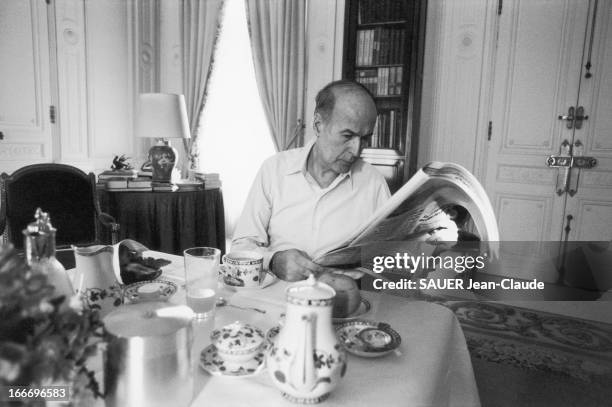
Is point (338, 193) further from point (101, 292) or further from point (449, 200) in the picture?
point (101, 292)

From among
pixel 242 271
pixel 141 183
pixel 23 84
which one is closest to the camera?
pixel 242 271

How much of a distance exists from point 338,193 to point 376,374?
0.88 meters

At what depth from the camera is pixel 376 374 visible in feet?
2.13

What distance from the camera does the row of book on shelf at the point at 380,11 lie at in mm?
2980

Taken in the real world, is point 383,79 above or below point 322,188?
above

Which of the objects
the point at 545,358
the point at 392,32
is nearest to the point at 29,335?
the point at 545,358

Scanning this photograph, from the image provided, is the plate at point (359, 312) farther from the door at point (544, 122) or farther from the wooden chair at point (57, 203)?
the door at point (544, 122)

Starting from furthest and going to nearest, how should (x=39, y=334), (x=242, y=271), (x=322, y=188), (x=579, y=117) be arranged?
(x=579, y=117) → (x=322, y=188) → (x=242, y=271) → (x=39, y=334)

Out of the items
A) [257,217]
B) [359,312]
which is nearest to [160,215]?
[257,217]

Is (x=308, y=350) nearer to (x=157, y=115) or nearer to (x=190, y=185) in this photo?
(x=190, y=185)

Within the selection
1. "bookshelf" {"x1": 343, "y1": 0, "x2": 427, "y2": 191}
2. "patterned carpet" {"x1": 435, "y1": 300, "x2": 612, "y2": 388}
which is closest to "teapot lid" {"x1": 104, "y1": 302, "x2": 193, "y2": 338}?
"patterned carpet" {"x1": 435, "y1": 300, "x2": 612, "y2": 388}

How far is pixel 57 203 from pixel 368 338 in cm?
219

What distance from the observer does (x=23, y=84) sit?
3209 millimetres

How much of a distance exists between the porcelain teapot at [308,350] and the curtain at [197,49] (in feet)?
11.5
